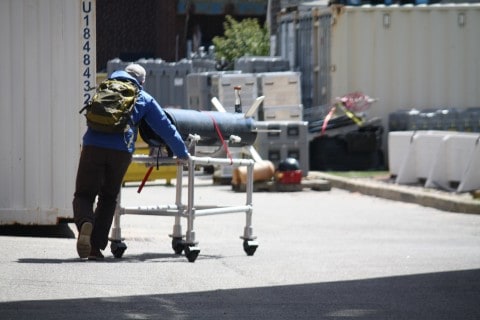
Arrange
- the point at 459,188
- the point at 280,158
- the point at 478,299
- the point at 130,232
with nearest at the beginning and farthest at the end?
the point at 478,299 → the point at 130,232 → the point at 459,188 → the point at 280,158

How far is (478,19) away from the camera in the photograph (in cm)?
2973

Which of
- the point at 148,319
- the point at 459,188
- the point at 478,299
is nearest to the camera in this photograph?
the point at 148,319

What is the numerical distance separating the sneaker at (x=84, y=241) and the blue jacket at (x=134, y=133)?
0.71 meters

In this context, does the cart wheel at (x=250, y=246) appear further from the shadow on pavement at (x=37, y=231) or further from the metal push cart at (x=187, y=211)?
the shadow on pavement at (x=37, y=231)

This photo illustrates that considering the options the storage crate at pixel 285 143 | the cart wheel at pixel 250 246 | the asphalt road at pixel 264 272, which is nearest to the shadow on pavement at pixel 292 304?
the asphalt road at pixel 264 272

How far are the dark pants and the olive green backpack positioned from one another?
0.25 metres

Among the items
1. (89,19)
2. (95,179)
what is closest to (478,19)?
(89,19)

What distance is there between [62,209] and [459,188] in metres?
7.70

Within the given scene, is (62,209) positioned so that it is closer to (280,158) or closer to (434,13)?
(280,158)

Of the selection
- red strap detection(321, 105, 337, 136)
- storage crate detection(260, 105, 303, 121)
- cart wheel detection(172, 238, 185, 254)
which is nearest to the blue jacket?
cart wheel detection(172, 238, 185, 254)

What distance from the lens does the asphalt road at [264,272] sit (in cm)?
979

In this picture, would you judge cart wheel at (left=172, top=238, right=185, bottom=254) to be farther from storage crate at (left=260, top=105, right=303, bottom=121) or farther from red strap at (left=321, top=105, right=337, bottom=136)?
red strap at (left=321, top=105, right=337, bottom=136)

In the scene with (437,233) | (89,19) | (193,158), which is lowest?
(437,233)

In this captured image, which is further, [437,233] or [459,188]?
[459,188]
